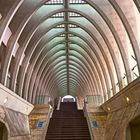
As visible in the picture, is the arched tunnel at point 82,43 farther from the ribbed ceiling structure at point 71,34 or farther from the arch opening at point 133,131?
the arch opening at point 133,131

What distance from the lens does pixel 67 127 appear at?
2295 centimetres

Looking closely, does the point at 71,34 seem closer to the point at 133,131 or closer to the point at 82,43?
the point at 82,43

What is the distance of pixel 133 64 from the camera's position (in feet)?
56.1

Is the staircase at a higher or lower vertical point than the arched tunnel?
lower

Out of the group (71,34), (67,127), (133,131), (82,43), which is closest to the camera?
(133,131)

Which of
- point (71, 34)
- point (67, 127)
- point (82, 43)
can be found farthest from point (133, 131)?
point (82, 43)

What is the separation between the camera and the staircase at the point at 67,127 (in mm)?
20844

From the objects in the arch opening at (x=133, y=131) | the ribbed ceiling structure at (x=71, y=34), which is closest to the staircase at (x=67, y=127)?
the ribbed ceiling structure at (x=71, y=34)

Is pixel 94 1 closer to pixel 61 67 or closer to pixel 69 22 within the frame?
pixel 69 22

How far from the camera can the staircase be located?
A: 20.8m

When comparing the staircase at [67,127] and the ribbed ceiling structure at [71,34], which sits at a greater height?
the ribbed ceiling structure at [71,34]

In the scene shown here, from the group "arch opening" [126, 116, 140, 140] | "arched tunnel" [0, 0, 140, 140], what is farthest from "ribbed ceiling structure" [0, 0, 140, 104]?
"arch opening" [126, 116, 140, 140]

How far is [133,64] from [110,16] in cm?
348

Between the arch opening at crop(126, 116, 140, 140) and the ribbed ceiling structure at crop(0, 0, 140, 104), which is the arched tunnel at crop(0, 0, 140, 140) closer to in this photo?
the ribbed ceiling structure at crop(0, 0, 140, 104)
